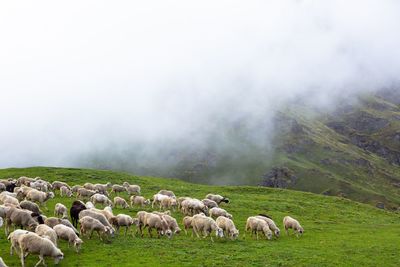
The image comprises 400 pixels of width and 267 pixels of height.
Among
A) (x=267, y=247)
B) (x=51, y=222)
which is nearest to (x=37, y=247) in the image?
(x=51, y=222)

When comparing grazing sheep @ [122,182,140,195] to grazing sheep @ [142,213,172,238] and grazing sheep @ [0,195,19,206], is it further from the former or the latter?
grazing sheep @ [142,213,172,238]

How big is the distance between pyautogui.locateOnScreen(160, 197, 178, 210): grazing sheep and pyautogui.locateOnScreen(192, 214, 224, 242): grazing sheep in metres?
11.5

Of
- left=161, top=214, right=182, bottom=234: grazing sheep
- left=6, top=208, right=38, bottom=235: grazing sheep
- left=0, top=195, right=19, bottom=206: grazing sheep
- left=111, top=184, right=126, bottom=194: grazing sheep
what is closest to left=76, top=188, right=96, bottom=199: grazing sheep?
left=111, top=184, right=126, bottom=194: grazing sheep

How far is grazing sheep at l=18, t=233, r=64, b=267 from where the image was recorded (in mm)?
24047

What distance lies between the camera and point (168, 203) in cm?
4750

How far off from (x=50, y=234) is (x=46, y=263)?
193cm

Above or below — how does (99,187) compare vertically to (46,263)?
above

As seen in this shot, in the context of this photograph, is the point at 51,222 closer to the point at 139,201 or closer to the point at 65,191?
the point at 139,201

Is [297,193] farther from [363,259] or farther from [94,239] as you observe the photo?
[94,239]

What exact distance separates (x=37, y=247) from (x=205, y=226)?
1482 centimetres

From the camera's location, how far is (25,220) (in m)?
30.2

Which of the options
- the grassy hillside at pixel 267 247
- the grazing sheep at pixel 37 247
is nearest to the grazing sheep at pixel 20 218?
the grassy hillside at pixel 267 247

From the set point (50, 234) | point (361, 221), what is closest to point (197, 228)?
point (50, 234)

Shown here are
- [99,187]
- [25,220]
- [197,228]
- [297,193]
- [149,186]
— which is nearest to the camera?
[25,220]
